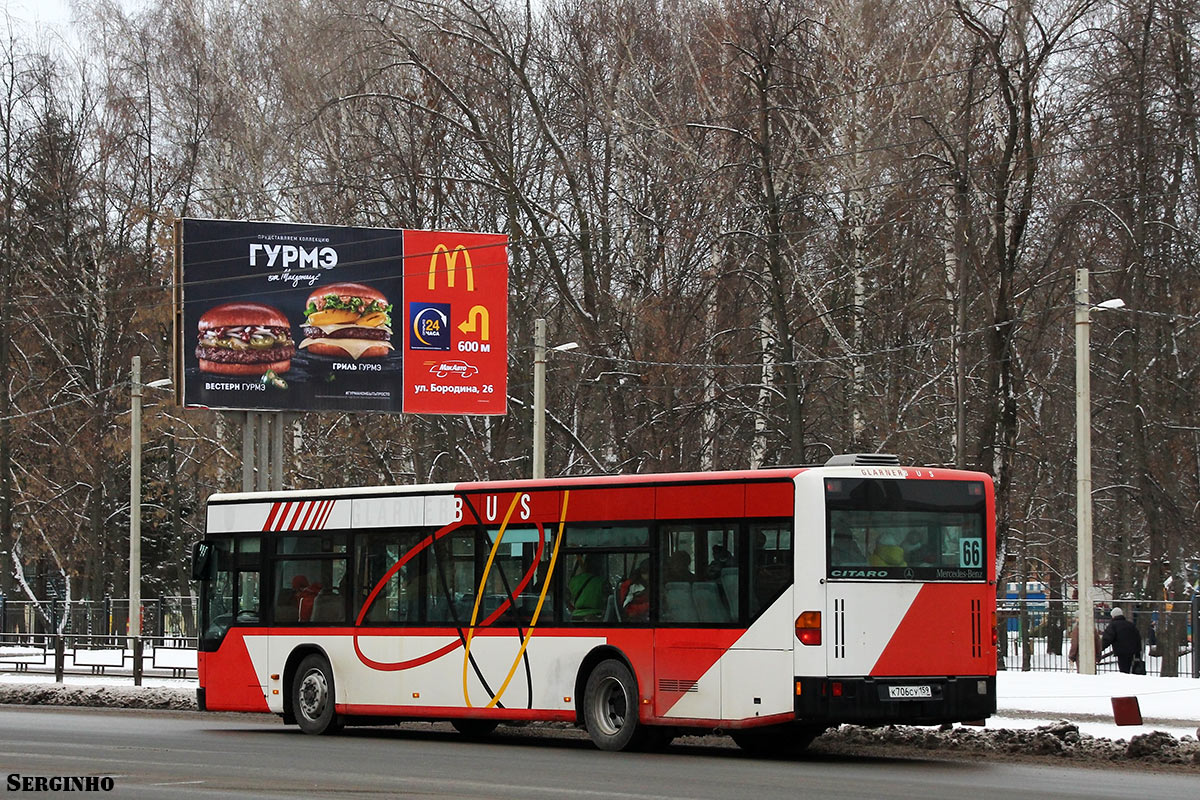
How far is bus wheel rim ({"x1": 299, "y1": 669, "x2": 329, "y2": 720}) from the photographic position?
2139 cm

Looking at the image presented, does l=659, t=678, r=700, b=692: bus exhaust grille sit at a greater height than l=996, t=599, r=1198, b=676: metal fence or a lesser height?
greater

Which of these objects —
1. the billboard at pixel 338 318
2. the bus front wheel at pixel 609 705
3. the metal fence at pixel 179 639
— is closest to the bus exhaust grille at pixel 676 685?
the bus front wheel at pixel 609 705

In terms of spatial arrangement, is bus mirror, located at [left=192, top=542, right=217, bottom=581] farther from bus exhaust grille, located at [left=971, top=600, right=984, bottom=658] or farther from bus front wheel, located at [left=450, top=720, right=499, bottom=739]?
bus exhaust grille, located at [left=971, top=600, right=984, bottom=658]

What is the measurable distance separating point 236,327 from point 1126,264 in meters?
16.8

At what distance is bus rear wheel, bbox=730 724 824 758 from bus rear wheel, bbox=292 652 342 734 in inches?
197

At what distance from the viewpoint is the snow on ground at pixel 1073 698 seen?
20156 mm

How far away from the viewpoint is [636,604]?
18.3 meters

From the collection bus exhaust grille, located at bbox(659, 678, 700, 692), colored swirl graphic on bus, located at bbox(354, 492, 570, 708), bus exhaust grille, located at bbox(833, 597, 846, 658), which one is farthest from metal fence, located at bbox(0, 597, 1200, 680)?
bus exhaust grille, located at bbox(833, 597, 846, 658)

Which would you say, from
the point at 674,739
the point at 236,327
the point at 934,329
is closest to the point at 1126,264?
the point at 934,329

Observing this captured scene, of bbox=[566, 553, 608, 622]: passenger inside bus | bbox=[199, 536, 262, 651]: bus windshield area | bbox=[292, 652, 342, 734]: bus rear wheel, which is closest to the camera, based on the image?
bbox=[566, 553, 608, 622]: passenger inside bus

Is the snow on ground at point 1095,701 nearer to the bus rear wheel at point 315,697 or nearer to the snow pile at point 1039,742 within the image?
the snow pile at point 1039,742

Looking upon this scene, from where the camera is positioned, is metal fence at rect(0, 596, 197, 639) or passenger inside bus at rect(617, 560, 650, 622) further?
metal fence at rect(0, 596, 197, 639)

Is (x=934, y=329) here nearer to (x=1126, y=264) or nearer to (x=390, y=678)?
(x=1126, y=264)

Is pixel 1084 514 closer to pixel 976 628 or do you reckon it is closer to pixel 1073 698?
pixel 1073 698
